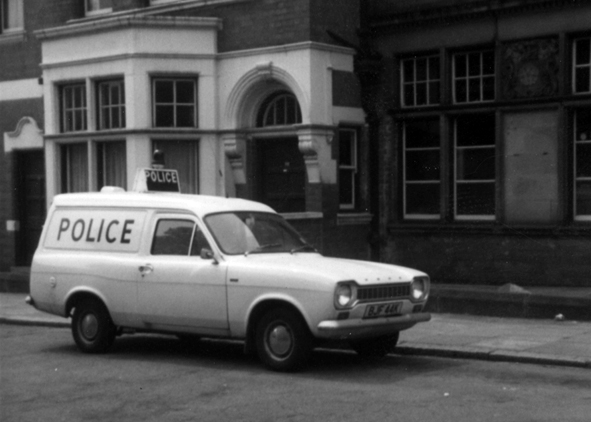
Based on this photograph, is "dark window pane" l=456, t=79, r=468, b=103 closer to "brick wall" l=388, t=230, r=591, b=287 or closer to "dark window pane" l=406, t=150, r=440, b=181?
"dark window pane" l=406, t=150, r=440, b=181

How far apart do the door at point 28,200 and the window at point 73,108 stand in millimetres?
2373

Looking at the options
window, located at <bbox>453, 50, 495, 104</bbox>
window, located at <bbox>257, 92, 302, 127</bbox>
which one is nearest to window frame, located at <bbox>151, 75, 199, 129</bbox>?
window, located at <bbox>257, 92, 302, 127</bbox>

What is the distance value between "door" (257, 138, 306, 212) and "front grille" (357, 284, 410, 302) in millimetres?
7154

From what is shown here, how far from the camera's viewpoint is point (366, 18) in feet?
57.3

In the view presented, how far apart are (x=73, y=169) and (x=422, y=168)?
662 cm

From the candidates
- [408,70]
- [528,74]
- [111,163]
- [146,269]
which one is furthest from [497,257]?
[111,163]

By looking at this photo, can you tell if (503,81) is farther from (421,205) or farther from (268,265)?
(268,265)

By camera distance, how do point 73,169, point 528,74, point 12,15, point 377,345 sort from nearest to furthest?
point 377,345 → point 528,74 → point 73,169 → point 12,15

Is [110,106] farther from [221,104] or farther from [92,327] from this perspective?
[92,327]

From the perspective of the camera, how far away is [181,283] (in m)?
11.0

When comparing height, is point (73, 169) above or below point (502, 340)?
above

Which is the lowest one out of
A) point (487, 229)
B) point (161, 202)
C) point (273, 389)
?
point (273, 389)

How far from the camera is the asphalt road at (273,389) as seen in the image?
8242 mm

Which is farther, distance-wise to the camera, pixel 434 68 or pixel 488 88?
pixel 434 68
